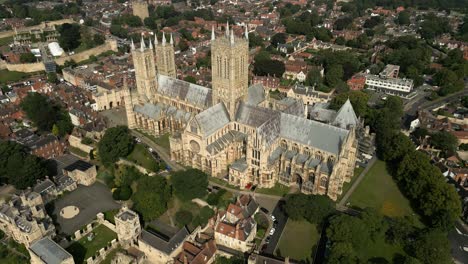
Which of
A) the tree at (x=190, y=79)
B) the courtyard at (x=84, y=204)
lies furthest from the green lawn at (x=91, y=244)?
the tree at (x=190, y=79)

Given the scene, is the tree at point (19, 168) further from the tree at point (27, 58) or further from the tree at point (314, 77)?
the tree at point (314, 77)

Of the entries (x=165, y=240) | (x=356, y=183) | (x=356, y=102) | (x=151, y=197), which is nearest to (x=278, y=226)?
(x=165, y=240)

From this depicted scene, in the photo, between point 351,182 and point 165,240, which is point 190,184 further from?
point 351,182

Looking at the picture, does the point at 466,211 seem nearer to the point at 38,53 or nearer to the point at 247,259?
the point at 247,259

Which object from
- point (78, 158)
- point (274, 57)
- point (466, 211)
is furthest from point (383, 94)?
point (78, 158)

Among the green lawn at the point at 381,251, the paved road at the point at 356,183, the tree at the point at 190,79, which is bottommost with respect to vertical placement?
the green lawn at the point at 381,251

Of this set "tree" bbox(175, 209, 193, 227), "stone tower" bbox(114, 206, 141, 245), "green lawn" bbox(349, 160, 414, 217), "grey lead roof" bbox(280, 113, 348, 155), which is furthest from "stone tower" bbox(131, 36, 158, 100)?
"green lawn" bbox(349, 160, 414, 217)
